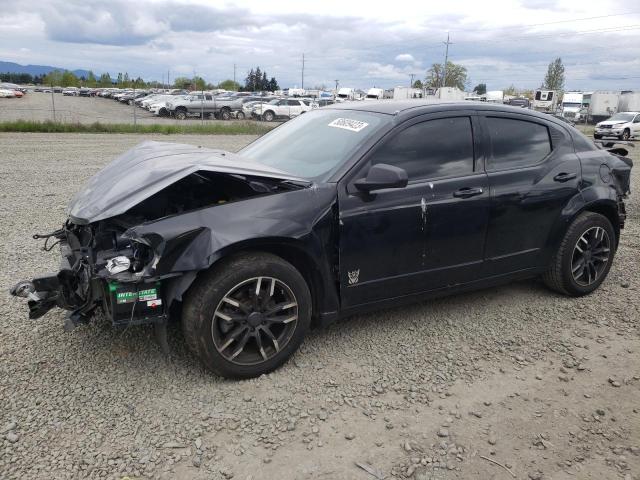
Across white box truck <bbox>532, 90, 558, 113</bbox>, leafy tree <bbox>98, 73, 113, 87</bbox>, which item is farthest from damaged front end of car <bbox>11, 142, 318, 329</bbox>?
leafy tree <bbox>98, 73, 113, 87</bbox>

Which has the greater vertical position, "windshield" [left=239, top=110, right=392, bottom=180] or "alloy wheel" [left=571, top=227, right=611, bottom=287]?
"windshield" [left=239, top=110, right=392, bottom=180]

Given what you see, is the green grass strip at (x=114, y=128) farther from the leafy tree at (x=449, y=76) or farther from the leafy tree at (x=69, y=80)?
the leafy tree at (x=69, y=80)

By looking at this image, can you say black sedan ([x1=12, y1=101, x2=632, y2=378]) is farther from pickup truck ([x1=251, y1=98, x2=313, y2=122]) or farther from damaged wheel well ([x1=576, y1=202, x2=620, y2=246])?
pickup truck ([x1=251, y1=98, x2=313, y2=122])

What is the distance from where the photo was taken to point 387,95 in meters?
60.4

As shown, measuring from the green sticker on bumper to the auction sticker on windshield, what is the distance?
185 centimetres

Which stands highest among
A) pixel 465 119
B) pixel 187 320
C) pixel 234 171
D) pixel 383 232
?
pixel 465 119

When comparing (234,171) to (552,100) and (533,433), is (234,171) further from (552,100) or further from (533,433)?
(552,100)

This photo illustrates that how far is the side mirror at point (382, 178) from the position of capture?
3.38 meters

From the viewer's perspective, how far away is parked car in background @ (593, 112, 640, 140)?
28328mm

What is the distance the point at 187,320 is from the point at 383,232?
140 centimetres

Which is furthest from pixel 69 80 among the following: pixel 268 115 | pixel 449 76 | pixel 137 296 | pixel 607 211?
pixel 137 296

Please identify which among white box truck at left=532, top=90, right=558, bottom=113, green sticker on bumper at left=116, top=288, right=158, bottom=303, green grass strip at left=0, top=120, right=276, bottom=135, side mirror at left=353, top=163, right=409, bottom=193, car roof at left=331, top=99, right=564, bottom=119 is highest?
white box truck at left=532, top=90, right=558, bottom=113

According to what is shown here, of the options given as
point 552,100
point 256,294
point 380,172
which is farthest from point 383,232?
point 552,100

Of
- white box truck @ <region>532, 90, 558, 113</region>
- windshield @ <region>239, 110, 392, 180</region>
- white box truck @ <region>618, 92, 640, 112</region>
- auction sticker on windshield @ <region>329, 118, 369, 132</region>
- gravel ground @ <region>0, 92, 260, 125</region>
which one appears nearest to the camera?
windshield @ <region>239, 110, 392, 180</region>
